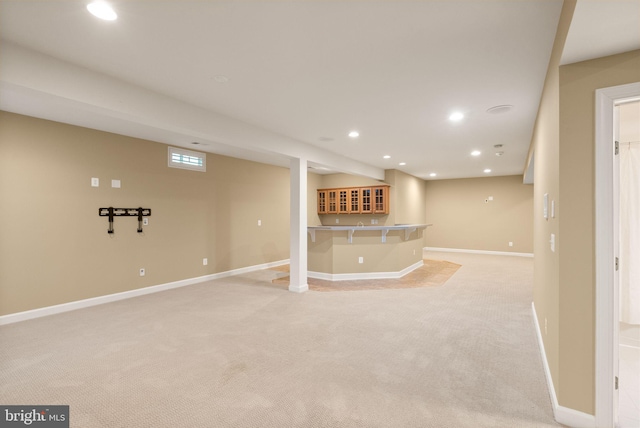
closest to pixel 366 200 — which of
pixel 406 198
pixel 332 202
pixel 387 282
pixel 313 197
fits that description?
pixel 332 202

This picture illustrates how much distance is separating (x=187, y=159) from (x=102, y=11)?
407 centimetres

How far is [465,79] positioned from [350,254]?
3963mm

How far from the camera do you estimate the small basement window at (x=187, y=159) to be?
18.0 ft

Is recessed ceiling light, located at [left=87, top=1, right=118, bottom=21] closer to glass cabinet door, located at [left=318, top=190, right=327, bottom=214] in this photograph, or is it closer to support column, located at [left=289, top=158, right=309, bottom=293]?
support column, located at [left=289, top=158, right=309, bottom=293]

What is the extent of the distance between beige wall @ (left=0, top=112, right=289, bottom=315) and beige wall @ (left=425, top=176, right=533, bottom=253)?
7.11 metres

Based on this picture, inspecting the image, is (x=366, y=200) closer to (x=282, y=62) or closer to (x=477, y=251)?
(x=477, y=251)

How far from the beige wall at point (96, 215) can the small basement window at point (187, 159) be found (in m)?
0.11

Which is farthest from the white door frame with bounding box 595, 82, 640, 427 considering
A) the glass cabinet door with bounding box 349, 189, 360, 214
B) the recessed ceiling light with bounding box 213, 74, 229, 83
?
the glass cabinet door with bounding box 349, 189, 360, 214

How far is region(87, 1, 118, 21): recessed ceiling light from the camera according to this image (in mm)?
1803

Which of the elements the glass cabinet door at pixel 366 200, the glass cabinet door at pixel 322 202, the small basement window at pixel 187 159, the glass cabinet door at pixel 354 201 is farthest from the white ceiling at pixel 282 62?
the glass cabinet door at pixel 322 202

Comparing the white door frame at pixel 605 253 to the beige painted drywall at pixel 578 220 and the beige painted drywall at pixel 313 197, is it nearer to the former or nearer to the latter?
the beige painted drywall at pixel 578 220

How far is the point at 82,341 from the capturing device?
3158 mm

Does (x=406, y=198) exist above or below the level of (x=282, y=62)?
below

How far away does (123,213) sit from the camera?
15.6 ft
